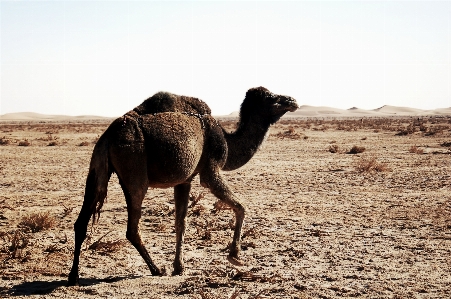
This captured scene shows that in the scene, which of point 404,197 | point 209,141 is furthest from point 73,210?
point 404,197

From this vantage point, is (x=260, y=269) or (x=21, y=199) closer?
(x=260, y=269)

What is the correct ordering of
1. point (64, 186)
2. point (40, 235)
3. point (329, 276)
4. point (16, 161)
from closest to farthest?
point (329, 276) → point (40, 235) → point (64, 186) → point (16, 161)

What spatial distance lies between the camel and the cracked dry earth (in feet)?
1.81

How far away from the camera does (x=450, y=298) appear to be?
5.84 m

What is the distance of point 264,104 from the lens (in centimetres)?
767

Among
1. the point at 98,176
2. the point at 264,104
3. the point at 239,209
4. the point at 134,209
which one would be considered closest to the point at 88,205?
the point at 98,176

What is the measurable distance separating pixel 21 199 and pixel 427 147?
67.0 ft

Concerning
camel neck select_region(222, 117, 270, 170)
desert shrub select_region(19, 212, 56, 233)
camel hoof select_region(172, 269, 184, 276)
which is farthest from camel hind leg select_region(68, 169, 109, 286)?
desert shrub select_region(19, 212, 56, 233)

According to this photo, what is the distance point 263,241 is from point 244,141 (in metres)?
2.03

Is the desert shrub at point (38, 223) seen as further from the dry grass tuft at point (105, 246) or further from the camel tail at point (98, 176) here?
the camel tail at point (98, 176)

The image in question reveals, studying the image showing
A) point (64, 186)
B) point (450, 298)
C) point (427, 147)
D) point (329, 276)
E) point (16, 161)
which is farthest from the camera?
point (427, 147)

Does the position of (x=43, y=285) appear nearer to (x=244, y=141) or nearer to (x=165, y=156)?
(x=165, y=156)

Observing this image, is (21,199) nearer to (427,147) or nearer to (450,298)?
(450,298)

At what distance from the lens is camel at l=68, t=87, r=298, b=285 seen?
6.02m
